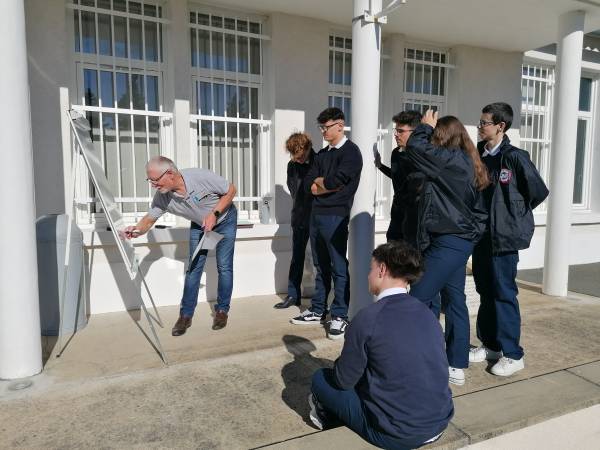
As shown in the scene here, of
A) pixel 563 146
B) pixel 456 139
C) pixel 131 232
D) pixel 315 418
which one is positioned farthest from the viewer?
pixel 563 146

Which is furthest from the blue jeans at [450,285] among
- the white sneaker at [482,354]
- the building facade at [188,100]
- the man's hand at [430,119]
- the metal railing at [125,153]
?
the metal railing at [125,153]

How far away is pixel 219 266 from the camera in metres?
4.18

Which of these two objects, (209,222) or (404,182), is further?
(209,222)

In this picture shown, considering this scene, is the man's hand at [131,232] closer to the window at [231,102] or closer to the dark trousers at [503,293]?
the window at [231,102]

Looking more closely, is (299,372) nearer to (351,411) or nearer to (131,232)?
(351,411)

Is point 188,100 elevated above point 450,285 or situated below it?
above

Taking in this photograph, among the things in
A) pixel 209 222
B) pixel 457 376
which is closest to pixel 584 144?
pixel 457 376

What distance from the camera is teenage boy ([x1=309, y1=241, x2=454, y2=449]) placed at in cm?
204

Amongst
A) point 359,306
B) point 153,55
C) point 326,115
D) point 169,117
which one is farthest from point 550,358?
Answer: point 153,55

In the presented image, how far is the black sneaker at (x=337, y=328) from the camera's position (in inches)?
152

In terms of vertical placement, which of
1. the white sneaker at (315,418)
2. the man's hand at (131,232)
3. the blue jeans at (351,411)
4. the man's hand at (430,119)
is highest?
the man's hand at (430,119)

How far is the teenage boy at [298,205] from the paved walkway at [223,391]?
77 centimetres

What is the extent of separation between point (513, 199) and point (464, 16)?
324 cm

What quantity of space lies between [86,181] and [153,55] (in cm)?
149
